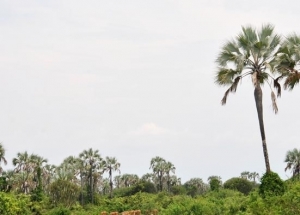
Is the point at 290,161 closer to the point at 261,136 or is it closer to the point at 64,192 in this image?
the point at 64,192

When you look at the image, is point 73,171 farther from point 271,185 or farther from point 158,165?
point 271,185

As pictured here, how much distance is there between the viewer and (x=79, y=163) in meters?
71.7

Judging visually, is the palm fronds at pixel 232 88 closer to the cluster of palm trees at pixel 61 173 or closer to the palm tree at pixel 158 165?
the cluster of palm trees at pixel 61 173

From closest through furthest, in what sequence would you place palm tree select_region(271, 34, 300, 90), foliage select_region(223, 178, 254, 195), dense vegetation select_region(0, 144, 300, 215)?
1. palm tree select_region(271, 34, 300, 90)
2. dense vegetation select_region(0, 144, 300, 215)
3. foliage select_region(223, 178, 254, 195)

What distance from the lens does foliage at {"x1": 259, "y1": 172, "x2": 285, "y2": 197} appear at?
2150 centimetres

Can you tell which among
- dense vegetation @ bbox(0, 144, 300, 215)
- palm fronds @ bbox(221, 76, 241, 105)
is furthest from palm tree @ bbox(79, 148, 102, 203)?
palm fronds @ bbox(221, 76, 241, 105)

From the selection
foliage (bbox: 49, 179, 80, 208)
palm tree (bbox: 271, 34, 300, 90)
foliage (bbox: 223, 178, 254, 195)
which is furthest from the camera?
foliage (bbox: 223, 178, 254, 195)

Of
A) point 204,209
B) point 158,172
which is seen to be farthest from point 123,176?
point 204,209

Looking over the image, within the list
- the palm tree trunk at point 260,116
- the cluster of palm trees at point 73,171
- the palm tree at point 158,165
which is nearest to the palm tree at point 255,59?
the palm tree trunk at point 260,116

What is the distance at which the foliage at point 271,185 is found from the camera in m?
21.5

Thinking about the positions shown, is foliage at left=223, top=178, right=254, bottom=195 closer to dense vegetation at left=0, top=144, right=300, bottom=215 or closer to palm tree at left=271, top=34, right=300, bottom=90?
dense vegetation at left=0, top=144, right=300, bottom=215

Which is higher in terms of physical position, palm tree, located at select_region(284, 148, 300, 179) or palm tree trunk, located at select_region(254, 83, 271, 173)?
palm tree, located at select_region(284, 148, 300, 179)

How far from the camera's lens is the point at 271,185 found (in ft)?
70.9

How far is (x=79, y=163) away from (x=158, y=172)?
22.2 metres
